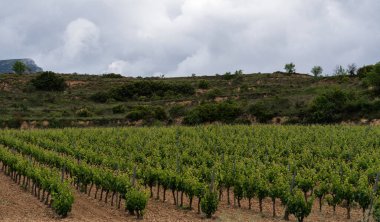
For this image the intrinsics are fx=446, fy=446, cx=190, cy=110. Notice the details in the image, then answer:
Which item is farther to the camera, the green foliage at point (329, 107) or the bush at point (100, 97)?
the bush at point (100, 97)

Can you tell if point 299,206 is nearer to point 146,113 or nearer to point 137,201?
point 137,201

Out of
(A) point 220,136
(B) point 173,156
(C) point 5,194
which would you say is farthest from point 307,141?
(C) point 5,194

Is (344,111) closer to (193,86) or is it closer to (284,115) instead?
(284,115)

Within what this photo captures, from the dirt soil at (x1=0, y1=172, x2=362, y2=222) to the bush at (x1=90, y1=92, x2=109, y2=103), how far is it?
56.7 metres

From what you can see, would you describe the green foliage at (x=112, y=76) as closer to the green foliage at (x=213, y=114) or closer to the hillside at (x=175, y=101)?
the hillside at (x=175, y=101)

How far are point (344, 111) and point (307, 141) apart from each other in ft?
83.0

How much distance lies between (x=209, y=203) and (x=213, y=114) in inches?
1725

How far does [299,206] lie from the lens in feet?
54.2

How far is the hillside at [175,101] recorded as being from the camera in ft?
197

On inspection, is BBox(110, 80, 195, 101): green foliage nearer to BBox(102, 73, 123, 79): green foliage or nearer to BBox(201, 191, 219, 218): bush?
BBox(102, 73, 123, 79): green foliage

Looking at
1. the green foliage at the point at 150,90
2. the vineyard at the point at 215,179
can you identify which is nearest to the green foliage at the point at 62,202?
the vineyard at the point at 215,179

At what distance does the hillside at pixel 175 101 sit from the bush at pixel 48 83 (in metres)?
1.33

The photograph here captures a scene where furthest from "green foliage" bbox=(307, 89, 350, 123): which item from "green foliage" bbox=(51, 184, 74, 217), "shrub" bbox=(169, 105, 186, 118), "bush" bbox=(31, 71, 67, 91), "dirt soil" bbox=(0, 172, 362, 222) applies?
"bush" bbox=(31, 71, 67, 91)

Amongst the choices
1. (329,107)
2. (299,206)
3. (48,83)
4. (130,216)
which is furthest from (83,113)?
(299,206)
